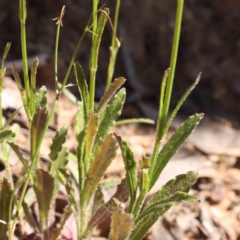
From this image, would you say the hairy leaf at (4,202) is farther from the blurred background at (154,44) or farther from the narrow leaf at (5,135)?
the blurred background at (154,44)

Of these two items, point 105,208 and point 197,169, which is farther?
point 197,169

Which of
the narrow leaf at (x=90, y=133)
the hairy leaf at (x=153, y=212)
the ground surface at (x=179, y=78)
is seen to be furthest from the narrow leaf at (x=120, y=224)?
the ground surface at (x=179, y=78)

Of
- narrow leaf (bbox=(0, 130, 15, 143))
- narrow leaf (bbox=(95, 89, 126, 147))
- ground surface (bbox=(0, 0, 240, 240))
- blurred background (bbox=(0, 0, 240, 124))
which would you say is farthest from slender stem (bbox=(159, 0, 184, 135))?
blurred background (bbox=(0, 0, 240, 124))

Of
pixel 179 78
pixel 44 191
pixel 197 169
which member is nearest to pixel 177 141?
pixel 44 191

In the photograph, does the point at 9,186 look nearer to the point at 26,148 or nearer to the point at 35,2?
the point at 26,148

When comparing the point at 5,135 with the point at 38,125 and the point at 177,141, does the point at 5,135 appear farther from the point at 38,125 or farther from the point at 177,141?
the point at 177,141

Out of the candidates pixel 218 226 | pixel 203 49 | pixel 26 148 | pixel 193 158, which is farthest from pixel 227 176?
pixel 203 49
